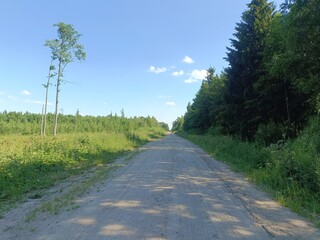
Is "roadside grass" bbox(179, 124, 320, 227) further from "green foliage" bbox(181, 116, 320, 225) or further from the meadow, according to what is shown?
the meadow

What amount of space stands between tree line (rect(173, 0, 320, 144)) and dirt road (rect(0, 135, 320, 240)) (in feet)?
25.3

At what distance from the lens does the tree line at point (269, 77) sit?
15.3 metres

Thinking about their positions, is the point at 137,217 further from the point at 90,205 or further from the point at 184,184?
the point at 184,184

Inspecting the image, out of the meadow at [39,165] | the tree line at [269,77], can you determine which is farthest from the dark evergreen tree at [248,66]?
the meadow at [39,165]

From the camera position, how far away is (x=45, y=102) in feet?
125

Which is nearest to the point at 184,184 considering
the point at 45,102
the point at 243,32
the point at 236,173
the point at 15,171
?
the point at 236,173

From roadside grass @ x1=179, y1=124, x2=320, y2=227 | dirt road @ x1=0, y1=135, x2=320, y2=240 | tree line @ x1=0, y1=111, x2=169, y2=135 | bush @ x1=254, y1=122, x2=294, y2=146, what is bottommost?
dirt road @ x1=0, y1=135, x2=320, y2=240

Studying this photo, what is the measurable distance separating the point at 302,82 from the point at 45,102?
29.7 metres

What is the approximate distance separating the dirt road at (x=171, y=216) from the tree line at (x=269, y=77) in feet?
25.3

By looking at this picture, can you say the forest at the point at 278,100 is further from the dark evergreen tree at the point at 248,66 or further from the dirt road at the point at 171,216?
the dirt road at the point at 171,216

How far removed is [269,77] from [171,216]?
53.6 feet

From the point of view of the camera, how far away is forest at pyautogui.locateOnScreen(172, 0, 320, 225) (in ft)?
33.6

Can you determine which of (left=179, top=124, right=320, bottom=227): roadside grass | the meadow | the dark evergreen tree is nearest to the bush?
the dark evergreen tree

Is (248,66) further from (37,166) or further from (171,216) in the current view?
(171,216)
